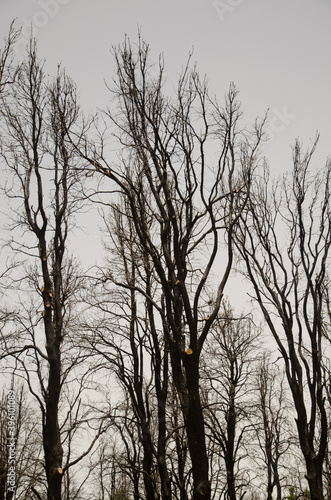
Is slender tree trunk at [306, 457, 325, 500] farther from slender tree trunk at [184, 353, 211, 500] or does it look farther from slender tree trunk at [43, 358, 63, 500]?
slender tree trunk at [43, 358, 63, 500]

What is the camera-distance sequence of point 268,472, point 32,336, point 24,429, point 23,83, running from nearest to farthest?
point 23,83, point 32,336, point 268,472, point 24,429

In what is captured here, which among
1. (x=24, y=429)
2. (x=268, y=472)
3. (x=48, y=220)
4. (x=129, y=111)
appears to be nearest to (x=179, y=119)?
(x=129, y=111)

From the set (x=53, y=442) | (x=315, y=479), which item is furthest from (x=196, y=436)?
(x=53, y=442)

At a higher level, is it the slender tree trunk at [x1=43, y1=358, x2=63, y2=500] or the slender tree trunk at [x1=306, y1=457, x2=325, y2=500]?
the slender tree trunk at [x1=43, y1=358, x2=63, y2=500]

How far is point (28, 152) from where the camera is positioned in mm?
10148

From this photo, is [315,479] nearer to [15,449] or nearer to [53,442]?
[53,442]

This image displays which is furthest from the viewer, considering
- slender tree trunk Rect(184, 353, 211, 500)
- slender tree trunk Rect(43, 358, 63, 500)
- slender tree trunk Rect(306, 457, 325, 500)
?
slender tree trunk Rect(43, 358, 63, 500)

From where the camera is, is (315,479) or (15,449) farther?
(15,449)

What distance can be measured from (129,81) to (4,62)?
222 cm

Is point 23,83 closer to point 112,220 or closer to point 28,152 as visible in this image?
point 28,152

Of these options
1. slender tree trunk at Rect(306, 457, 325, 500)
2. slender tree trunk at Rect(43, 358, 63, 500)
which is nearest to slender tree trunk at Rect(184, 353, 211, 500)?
slender tree trunk at Rect(306, 457, 325, 500)

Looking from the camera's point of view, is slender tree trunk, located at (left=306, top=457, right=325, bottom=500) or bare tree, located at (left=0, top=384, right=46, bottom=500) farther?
bare tree, located at (left=0, top=384, right=46, bottom=500)

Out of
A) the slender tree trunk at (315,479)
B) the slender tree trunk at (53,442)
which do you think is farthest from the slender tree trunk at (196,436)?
the slender tree trunk at (53,442)

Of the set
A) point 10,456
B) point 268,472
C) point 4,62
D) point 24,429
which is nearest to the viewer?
point 4,62
